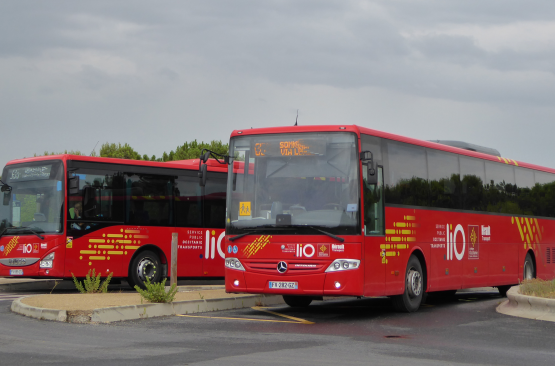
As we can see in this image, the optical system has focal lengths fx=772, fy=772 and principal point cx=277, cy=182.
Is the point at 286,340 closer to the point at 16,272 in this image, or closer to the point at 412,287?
the point at 412,287

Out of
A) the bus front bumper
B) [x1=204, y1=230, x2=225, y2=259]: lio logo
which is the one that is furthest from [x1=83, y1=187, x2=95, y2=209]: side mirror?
the bus front bumper

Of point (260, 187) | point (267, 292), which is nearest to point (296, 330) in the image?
point (267, 292)

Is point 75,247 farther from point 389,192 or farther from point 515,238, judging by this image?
point 515,238

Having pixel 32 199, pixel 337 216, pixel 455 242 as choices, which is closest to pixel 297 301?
pixel 337 216

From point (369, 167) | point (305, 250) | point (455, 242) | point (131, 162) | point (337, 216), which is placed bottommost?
point (305, 250)

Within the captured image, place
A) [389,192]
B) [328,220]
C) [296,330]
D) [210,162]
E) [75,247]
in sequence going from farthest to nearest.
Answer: [210,162] < [75,247] < [389,192] < [328,220] < [296,330]

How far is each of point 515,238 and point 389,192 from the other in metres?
7.09

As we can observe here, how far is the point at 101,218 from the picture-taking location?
19125mm

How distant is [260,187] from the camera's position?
45.0 feet

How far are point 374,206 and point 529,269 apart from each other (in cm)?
902

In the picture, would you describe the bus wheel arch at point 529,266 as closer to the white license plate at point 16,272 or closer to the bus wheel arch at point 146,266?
the bus wheel arch at point 146,266

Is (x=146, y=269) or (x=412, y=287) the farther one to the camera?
(x=146, y=269)

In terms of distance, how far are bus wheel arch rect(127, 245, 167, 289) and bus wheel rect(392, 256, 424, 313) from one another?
7.36 m

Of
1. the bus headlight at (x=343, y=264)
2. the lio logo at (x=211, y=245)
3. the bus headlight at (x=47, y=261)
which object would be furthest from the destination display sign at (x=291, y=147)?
the lio logo at (x=211, y=245)
